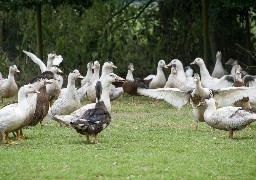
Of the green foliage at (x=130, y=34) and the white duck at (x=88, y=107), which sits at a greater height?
the green foliage at (x=130, y=34)

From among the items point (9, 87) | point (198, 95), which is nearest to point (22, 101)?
point (198, 95)

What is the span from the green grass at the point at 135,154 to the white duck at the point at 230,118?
23cm

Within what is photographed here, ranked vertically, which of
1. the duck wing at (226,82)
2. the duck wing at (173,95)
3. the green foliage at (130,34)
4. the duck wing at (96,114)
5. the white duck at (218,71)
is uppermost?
the green foliage at (130,34)

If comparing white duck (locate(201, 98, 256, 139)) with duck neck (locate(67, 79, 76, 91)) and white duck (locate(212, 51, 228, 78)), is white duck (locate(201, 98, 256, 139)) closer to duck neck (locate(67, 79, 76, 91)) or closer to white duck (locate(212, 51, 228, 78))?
duck neck (locate(67, 79, 76, 91))

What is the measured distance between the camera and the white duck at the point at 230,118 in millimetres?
13203

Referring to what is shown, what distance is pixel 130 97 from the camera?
22.5m

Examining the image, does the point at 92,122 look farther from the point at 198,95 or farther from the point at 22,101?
the point at 198,95

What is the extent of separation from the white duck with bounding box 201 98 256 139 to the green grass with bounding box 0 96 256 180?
23 centimetres

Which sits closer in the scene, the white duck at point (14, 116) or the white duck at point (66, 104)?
the white duck at point (14, 116)

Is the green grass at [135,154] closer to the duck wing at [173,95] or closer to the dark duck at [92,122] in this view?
the dark duck at [92,122]

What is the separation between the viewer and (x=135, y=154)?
38.2ft

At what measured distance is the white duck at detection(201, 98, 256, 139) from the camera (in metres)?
13.2

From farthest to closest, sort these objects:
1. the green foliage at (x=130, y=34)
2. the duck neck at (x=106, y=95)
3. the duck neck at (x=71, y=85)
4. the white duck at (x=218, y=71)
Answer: the green foliage at (x=130, y=34) → the white duck at (x=218, y=71) → the duck neck at (x=71, y=85) → the duck neck at (x=106, y=95)

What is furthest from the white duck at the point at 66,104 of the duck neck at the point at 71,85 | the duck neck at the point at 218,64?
the duck neck at the point at 218,64
